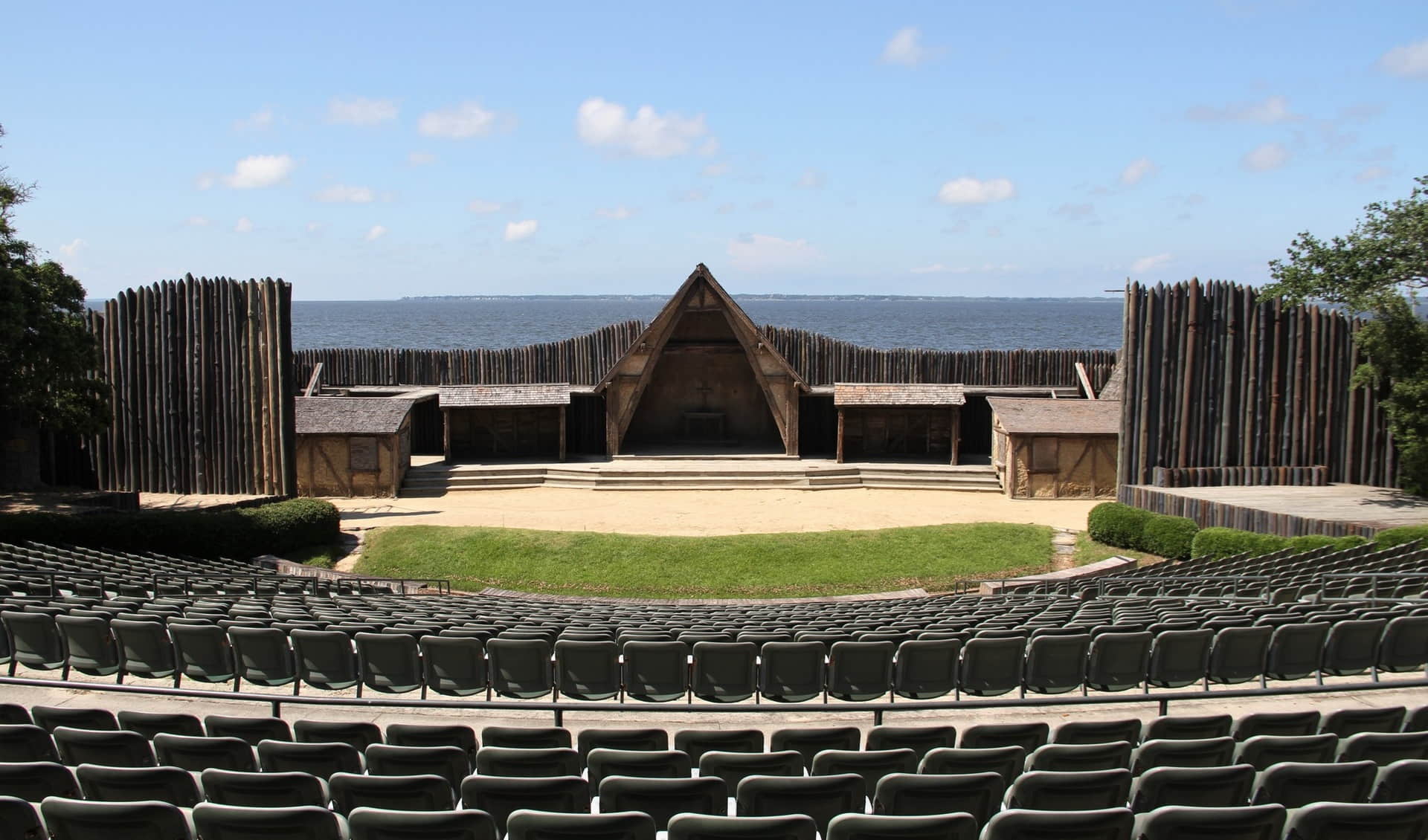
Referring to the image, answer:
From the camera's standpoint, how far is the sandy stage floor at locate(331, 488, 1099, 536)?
86.0 ft

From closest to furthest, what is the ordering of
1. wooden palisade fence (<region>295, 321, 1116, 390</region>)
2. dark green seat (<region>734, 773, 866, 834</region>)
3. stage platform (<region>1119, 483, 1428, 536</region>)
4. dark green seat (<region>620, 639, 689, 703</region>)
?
dark green seat (<region>734, 773, 866, 834</region>) < dark green seat (<region>620, 639, 689, 703</region>) < stage platform (<region>1119, 483, 1428, 536</region>) < wooden palisade fence (<region>295, 321, 1116, 390</region>)

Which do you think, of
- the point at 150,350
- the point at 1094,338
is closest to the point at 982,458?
the point at 150,350

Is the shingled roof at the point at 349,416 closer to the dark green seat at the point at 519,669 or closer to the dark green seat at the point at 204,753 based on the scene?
the dark green seat at the point at 519,669

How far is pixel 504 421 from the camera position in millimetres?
35531

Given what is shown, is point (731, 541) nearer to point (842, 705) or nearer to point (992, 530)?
point (992, 530)

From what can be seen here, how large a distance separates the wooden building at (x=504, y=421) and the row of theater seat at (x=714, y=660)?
80.7ft

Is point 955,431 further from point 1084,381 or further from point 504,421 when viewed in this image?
point 504,421

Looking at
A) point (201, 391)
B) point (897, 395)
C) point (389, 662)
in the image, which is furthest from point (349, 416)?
point (389, 662)

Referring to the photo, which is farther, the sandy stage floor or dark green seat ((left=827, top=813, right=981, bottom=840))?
the sandy stage floor

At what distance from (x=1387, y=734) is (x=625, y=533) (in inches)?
770

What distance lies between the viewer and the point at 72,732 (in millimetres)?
6203

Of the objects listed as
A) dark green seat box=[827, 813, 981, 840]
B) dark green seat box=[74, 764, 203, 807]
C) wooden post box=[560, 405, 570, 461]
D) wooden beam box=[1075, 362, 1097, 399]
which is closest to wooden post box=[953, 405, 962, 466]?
wooden beam box=[1075, 362, 1097, 399]

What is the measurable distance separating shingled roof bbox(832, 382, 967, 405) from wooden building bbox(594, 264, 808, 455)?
1419 millimetres

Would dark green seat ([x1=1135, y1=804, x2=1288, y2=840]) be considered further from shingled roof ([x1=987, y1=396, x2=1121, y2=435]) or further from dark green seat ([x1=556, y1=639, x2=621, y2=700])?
shingled roof ([x1=987, y1=396, x2=1121, y2=435])
